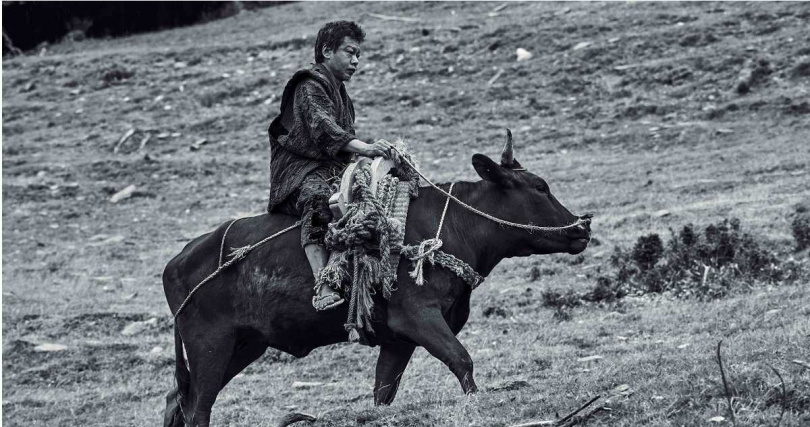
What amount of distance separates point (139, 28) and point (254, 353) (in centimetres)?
2609

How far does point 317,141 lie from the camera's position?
21.0 ft

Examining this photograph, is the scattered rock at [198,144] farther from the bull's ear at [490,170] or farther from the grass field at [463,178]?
the bull's ear at [490,170]

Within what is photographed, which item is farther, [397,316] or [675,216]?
[675,216]

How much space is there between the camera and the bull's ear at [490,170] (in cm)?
662

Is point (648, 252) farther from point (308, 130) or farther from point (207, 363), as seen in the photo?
point (207, 363)

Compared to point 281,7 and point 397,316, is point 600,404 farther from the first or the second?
point 281,7

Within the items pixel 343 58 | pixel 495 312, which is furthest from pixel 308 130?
pixel 495 312

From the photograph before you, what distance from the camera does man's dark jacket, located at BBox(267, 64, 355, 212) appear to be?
20.9 ft

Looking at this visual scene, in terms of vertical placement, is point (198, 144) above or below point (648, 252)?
below

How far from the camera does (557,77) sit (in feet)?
68.1

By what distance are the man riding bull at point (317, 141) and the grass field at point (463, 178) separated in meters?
1.11

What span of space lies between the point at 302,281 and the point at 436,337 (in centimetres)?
93

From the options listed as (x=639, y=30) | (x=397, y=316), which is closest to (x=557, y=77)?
(x=639, y=30)

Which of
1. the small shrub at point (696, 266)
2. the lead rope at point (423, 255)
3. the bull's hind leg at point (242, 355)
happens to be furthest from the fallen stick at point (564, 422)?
the small shrub at point (696, 266)
